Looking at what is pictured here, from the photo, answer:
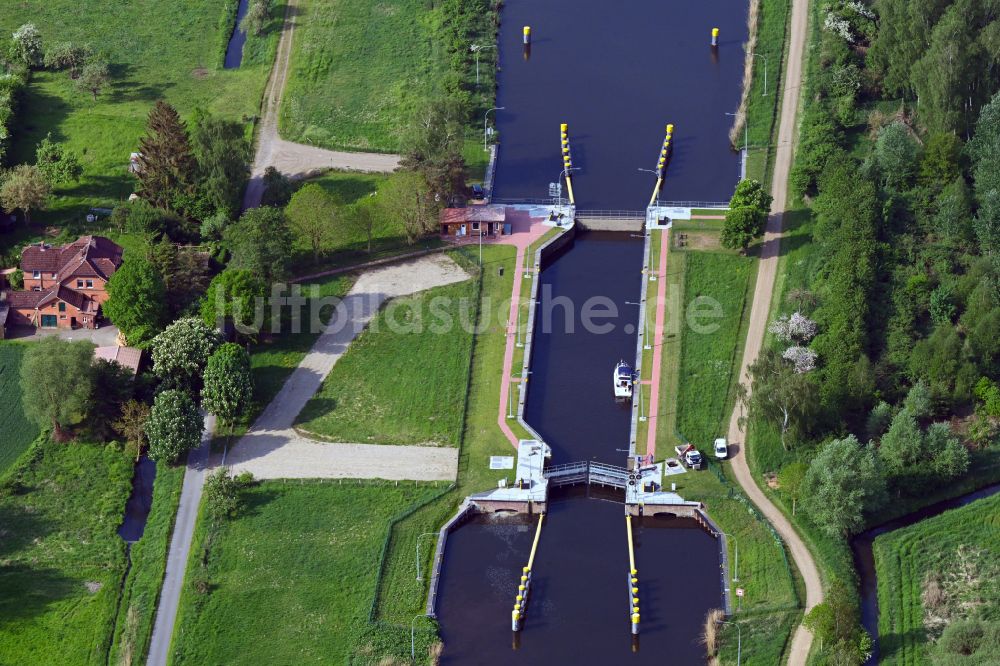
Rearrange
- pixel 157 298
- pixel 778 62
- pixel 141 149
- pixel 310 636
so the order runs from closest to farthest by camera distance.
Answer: pixel 310 636 → pixel 157 298 → pixel 141 149 → pixel 778 62

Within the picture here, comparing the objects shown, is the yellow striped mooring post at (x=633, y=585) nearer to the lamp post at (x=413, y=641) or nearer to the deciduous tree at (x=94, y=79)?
the lamp post at (x=413, y=641)

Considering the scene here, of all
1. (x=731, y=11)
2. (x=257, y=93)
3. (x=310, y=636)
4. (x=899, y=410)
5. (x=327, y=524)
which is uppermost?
(x=731, y=11)

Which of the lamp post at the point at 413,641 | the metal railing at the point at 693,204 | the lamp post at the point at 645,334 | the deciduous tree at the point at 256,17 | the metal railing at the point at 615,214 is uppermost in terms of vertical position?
the deciduous tree at the point at 256,17

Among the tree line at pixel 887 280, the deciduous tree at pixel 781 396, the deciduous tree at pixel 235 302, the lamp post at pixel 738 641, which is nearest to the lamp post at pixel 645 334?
the tree line at pixel 887 280

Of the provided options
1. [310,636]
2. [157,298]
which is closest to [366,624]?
[310,636]

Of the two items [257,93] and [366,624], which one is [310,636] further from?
[257,93]

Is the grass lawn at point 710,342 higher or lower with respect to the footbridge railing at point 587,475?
higher

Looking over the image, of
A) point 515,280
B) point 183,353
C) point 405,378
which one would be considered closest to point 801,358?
point 515,280

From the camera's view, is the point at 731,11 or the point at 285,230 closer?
the point at 285,230
